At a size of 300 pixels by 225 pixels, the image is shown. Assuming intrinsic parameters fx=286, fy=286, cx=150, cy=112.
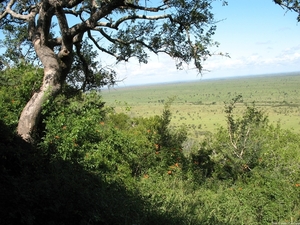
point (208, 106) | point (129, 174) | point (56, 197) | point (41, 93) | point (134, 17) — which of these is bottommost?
point (208, 106)

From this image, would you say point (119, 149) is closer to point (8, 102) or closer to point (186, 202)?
point (186, 202)

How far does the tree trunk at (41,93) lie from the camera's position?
19.6 feet

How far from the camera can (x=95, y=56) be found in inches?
408

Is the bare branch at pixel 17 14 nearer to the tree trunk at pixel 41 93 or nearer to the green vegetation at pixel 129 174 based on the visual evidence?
the tree trunk at pixel 41 93

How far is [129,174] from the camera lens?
20.2 ft

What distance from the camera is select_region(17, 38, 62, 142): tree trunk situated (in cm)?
597

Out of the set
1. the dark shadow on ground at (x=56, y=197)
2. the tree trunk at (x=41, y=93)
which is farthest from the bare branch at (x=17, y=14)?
the dark shadow on ground at (x=56, y=197)

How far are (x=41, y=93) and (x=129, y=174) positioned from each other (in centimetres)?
264

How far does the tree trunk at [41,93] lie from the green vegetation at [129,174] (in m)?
0.19

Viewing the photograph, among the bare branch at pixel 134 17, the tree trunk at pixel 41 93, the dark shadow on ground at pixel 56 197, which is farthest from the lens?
the bare branch at pixel 134 17

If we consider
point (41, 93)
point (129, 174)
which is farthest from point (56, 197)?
point (41, 93)

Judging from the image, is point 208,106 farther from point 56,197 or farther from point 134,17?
point 56,197

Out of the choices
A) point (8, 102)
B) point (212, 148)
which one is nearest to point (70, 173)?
point (8, 102)

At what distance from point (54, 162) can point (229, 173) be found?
184 inches
